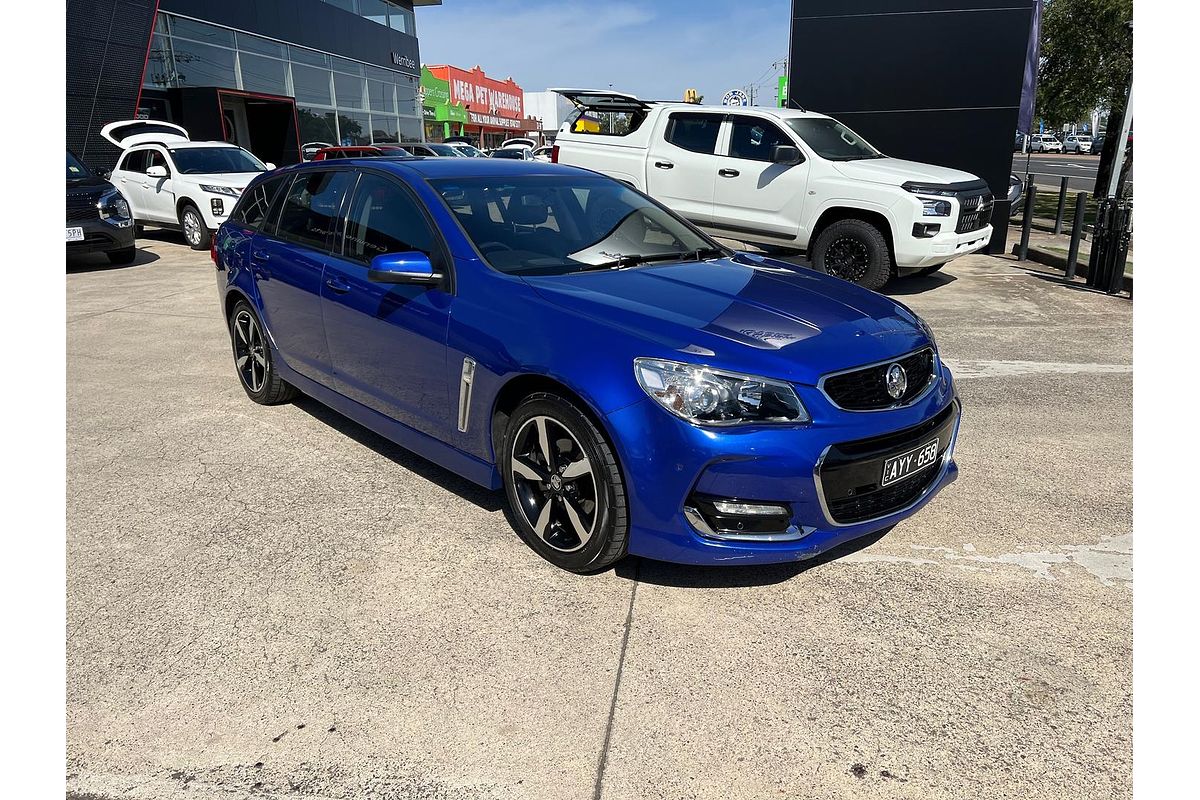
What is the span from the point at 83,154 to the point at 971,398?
20824 millimetres

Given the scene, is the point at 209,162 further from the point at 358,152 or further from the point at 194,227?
the point at 358,152

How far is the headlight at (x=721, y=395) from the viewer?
2.83 m

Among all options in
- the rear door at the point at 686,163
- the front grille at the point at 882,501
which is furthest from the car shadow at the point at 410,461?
the rear door at the point at 686,163

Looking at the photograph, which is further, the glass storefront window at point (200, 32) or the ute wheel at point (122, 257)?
the glass storefront window at point (200, 32)

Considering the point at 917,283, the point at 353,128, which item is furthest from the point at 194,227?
the point at 353,128

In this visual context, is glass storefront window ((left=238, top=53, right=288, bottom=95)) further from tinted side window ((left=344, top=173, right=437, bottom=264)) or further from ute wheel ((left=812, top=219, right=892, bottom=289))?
tinted side window ((left=344, top=173, right=437, bottom=264))

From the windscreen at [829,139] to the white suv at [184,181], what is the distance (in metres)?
8.15

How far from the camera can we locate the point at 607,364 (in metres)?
2.95

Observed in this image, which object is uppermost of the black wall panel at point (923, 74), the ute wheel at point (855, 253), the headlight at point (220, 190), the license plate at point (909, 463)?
the black wall panel at point (923, 74)

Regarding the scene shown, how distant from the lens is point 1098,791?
7.37 feet

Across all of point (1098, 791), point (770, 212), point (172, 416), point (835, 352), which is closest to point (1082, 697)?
point (1098, 791)

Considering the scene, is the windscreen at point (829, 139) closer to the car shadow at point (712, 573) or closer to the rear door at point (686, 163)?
the rear door at point (686, 163)

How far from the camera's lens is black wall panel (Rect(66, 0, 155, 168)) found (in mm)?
18875

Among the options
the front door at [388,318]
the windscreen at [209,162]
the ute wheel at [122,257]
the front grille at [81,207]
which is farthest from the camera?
the windscreen at [209,162]
